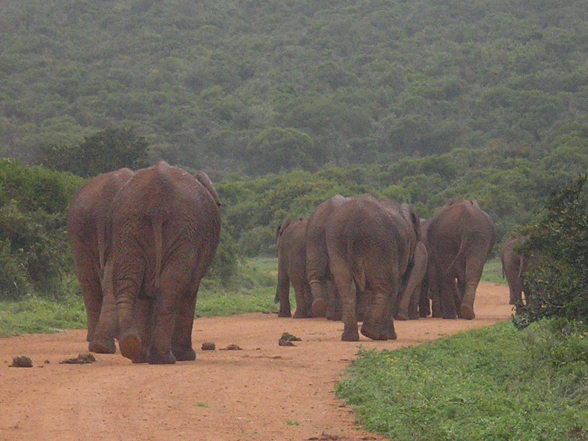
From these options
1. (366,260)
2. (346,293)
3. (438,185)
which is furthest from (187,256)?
(438,185)

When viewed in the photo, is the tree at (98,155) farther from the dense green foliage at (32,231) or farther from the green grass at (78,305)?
the dense green foliage at (32,231)

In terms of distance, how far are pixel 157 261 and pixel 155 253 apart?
0.09 metres

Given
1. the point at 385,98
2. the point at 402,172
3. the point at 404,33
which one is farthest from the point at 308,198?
the point at 404,33

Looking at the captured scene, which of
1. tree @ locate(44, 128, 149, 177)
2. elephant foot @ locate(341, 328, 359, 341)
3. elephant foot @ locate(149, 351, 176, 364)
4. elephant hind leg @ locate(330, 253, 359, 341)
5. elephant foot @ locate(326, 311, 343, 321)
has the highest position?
elephant foot @ locate(149, 351, 176, 364)

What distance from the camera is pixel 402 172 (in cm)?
7538

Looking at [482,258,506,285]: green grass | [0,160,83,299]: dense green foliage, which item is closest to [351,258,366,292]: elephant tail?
[0,160,83,299]: dense green foliage

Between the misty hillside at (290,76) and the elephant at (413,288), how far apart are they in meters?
52.0

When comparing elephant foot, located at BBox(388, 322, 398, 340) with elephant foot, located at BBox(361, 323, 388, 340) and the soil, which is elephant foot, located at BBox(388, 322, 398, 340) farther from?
the soil

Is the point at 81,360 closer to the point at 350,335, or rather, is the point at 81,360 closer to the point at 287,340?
the point at 287,340

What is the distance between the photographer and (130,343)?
13562 millimetres

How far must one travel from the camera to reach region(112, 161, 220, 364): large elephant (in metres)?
14.0

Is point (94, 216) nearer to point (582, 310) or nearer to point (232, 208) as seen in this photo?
point (582, 310)

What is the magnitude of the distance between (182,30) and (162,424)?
139 meters

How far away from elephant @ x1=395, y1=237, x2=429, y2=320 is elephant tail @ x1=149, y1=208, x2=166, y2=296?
10.9 m
